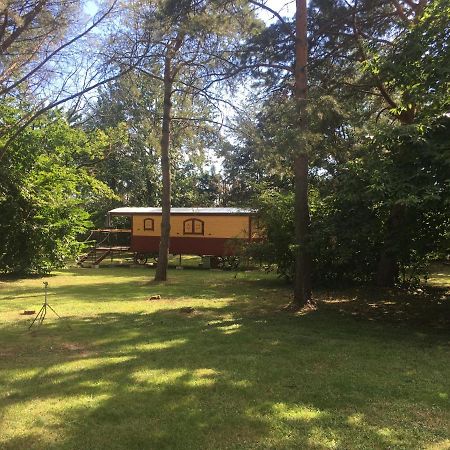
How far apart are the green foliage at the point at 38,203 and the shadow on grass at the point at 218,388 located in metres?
10.8

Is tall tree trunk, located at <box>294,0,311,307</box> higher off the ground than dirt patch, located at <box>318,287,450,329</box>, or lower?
higher

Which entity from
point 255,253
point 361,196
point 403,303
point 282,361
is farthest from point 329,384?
point 255,253

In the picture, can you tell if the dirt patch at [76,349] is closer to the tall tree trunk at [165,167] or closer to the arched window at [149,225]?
the tall tree trunk at [165,167]

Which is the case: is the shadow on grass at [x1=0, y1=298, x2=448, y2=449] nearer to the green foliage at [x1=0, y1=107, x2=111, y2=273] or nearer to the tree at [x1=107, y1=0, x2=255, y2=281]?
the tree at [x1=107, y1=0, x2=255, y2=281]

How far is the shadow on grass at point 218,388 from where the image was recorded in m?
4.04

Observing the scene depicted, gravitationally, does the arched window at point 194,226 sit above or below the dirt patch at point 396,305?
above

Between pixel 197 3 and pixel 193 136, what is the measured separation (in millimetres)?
6025

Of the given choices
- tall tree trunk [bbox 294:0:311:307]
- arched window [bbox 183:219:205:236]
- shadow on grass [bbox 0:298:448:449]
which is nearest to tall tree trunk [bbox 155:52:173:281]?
tall tree trunk [bbox 294:0:311:307]

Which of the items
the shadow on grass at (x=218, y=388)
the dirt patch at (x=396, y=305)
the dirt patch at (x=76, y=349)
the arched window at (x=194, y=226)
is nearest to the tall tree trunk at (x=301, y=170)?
the dirt patch at (x=396, y=305)

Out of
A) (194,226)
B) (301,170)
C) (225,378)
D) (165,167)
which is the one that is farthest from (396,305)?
(194,226)

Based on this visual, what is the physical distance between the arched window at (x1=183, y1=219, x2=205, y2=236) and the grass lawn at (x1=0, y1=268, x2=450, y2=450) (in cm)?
1334

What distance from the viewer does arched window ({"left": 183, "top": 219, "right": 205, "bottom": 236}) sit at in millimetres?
24688

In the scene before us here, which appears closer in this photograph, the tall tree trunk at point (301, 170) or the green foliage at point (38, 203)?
the tall tree trunk at point (301, 170)

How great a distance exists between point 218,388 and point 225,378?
387 mm
